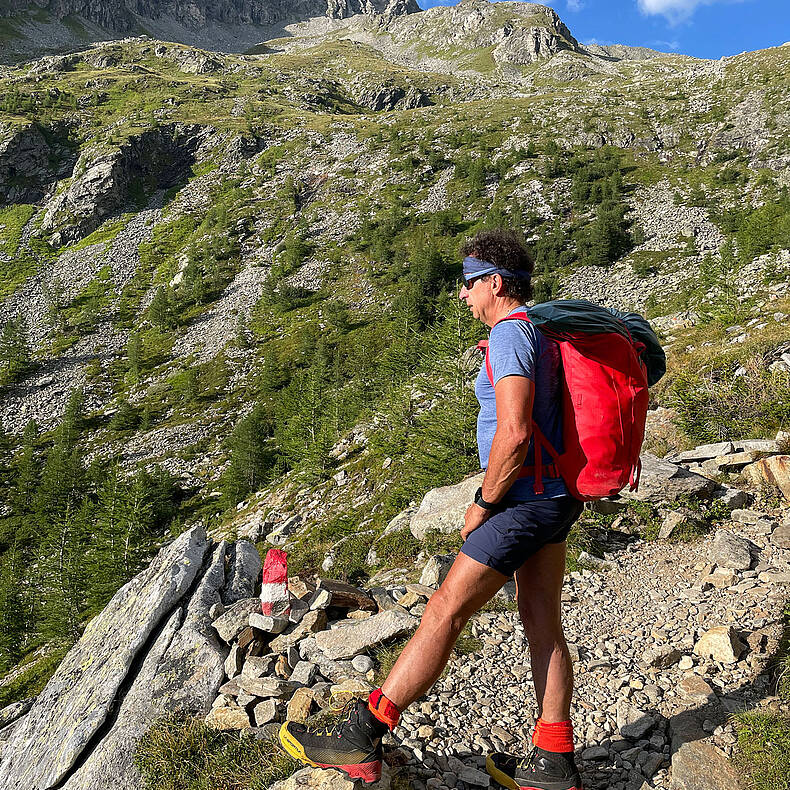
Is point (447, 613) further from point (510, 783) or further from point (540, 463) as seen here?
point (510, 783)

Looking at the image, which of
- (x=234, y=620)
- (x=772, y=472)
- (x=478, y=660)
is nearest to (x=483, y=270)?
(x=478, y=660)

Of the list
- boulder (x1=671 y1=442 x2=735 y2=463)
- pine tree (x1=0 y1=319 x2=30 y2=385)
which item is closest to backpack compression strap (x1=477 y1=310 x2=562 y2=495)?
boulder (x1=671 y1=442 x2=735 y2=463)

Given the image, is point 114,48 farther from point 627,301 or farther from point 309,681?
point 309,681

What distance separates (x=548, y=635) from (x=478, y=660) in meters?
2.01

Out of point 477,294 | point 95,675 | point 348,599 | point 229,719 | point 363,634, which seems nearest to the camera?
point 477,294

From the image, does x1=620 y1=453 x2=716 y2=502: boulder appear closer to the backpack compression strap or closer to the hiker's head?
the backpack compression strap

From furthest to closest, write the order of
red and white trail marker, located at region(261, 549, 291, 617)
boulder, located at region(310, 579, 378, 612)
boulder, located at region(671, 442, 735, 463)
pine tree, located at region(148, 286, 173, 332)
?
pine tree, located at region(148, 286, 173, 332)
boulder, located at region(671, 442, 735, 463)
boulder, located at region(310, 579, 378, 612)
red and white trail marker, located at region(261, 549, 291, 617)

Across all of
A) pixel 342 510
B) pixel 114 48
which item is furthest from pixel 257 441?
pixel 114 48

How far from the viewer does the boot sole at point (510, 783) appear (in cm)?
298

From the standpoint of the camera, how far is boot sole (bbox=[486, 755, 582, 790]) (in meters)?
2.98

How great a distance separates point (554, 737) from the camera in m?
3.04

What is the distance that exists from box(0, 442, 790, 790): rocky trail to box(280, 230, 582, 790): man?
61 centimetres

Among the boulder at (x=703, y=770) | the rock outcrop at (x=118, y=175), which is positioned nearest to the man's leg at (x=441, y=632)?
the boulder at (x=703, y=770)

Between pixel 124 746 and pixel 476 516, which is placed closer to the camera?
pixel 476 516
